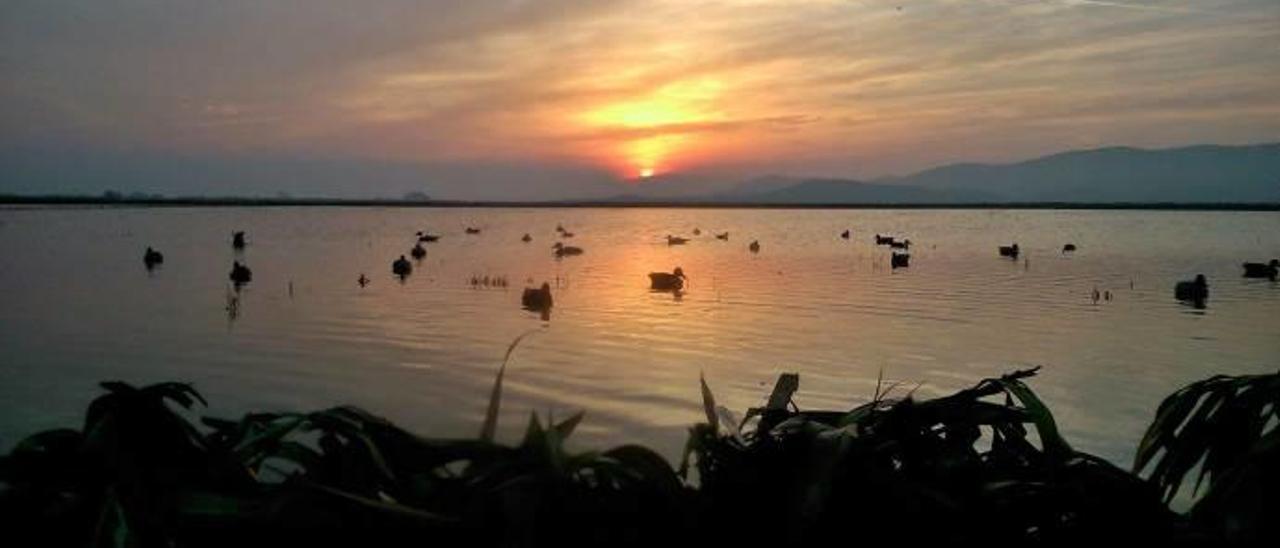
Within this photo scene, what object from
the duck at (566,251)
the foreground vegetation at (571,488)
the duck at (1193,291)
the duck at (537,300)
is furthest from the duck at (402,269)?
the foreground vegetation at (571,488)

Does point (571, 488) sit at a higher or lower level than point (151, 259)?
higher

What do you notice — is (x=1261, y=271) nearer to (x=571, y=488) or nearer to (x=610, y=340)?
(x=610, y=340)

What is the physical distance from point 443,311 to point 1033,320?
707 inches

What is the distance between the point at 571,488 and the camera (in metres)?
1.49

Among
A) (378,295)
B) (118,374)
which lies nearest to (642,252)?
(378,295)

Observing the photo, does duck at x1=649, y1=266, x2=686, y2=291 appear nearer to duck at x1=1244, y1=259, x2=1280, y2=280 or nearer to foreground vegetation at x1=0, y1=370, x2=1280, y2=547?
duck at x1=1244, y1=259, x2=1280, y2=280

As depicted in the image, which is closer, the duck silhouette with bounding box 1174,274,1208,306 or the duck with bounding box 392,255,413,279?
the duck silhouette with bounding box 1174,274,1208,306

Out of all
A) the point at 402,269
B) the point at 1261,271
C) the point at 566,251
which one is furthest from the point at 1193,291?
the point at 566,251

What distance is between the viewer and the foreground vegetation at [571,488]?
4.55 ft

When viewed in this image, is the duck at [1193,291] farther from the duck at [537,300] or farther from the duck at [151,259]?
the duck at [151,259]

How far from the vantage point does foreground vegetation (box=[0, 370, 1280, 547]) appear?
1.39 m

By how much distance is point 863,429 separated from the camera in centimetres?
178

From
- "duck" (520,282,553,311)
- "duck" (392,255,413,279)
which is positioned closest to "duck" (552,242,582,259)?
"duck" (392,255,413,279)

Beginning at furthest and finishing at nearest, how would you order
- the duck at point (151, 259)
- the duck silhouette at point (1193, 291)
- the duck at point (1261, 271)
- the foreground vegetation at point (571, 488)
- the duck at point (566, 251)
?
the duck at point (566, 251)
the duck at point (151, 259)
the duck at point (1261, 271)
the duck silhouette at point (1193, 291)
the foreground vegetation at point (571, 488)
